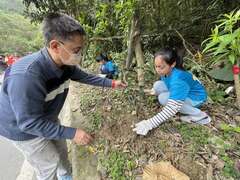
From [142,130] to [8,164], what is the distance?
195 cm

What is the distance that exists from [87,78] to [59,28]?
851 millimetres

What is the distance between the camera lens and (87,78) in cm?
257

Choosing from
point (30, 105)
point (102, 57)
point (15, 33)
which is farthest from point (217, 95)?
point (15, 33)

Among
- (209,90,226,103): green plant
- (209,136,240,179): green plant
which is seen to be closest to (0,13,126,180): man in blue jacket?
(209,136,240,179): green plant

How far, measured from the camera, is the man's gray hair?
69.6 inches

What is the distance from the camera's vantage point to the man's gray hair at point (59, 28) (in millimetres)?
1768

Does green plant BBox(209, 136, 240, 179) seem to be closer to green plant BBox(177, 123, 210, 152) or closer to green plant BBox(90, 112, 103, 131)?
green plant BBox(177, 123, 210, 152)

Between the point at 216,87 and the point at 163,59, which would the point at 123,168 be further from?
the point at 216,87

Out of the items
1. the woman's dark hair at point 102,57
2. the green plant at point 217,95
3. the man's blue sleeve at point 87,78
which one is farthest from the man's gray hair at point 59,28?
the woman's dark hair at point 102,57

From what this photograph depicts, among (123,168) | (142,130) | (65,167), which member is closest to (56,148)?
(65,167)

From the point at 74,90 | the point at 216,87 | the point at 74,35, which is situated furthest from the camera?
the point at 74,90

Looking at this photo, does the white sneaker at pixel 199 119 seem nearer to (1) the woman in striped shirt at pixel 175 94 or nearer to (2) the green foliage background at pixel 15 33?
(1) the woman in striped shirt at pixel 175 94

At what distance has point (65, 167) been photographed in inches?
106

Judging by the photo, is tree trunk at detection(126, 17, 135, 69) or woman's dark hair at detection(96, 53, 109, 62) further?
woman's dark hair at detection(96, 53, 109, 62)
